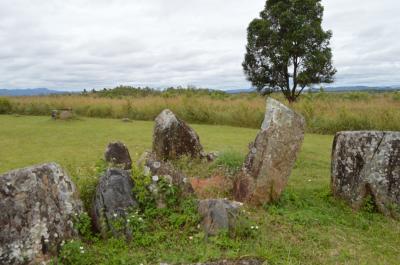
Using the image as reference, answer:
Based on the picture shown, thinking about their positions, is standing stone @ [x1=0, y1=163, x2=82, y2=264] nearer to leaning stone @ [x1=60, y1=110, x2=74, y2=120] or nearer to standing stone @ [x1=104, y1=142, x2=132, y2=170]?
standing stone @ [x1=104, y1=142, x2=132, y2=170]

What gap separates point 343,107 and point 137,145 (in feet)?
26.2

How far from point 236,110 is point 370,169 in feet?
35.5

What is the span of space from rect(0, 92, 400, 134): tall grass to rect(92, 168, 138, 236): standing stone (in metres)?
10.2

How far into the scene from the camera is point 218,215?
4066mm

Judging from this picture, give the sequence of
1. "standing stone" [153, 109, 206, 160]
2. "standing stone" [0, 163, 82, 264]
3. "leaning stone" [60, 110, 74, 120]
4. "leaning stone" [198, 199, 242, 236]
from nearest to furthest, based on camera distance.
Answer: "standing stone" [0, 163, 82, 264] < "leaning stone" [198, 199, 242, 236] < "standing stone" [153, 109, 206, 160] < "leaning stone" [60, 110, 74, 120]

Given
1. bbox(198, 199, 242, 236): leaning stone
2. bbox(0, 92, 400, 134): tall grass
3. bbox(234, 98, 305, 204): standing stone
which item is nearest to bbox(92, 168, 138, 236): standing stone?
bbox(198, 199, 242, 236): leaning stone

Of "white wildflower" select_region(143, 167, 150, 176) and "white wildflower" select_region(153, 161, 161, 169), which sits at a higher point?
"white wildflower" select_region(153, 161, 161, 169)

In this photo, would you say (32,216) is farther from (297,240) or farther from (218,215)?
(297,240)

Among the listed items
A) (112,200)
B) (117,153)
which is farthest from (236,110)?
(112,200)

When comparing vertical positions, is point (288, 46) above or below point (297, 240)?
above

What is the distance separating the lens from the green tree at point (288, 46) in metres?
18.0

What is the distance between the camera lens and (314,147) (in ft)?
33.3

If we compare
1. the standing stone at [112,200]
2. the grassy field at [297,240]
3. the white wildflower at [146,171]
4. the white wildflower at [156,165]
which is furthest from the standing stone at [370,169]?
the standing stone at [112,200]

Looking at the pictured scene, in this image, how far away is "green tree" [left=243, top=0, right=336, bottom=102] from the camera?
1800 cm
